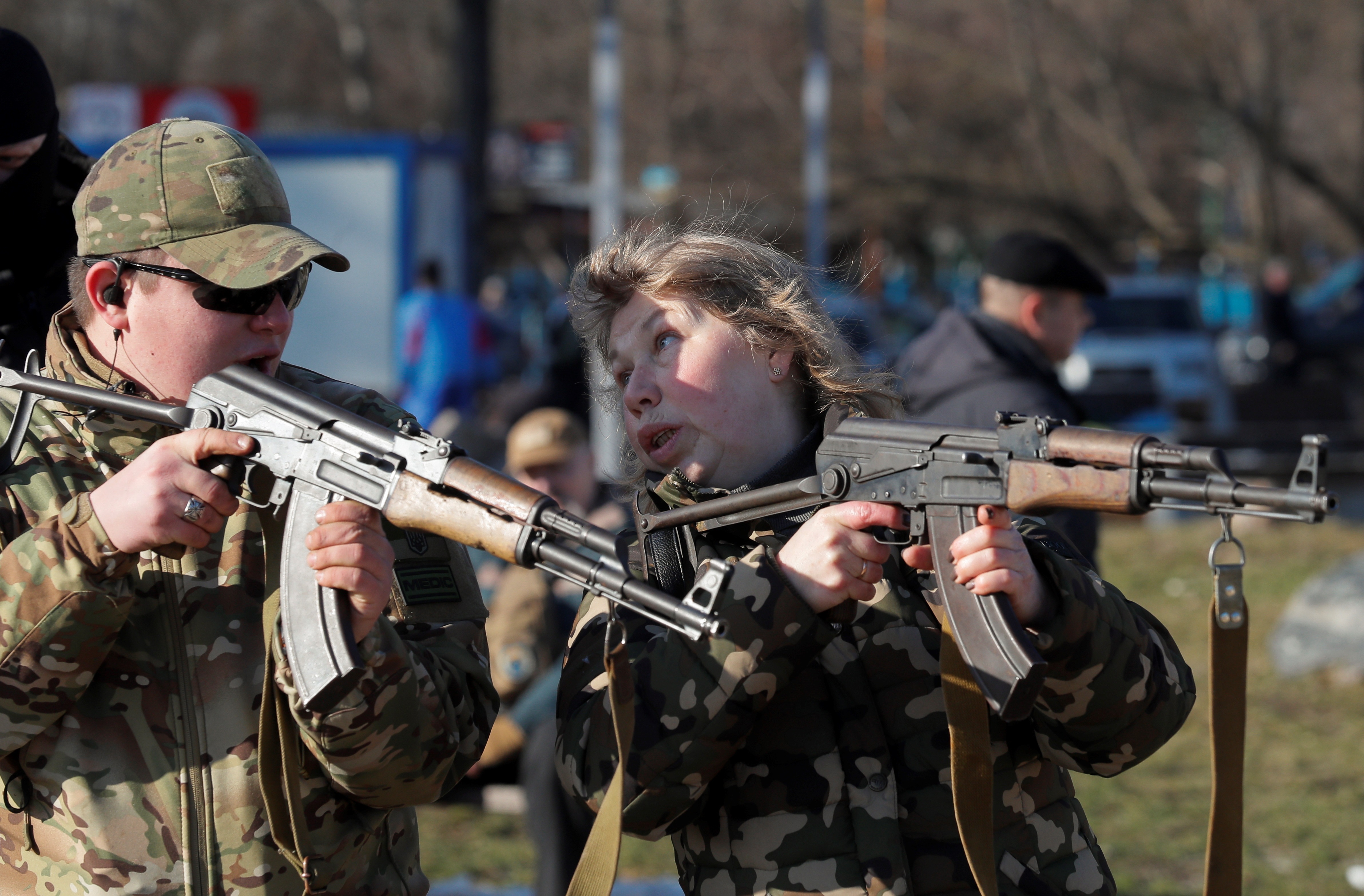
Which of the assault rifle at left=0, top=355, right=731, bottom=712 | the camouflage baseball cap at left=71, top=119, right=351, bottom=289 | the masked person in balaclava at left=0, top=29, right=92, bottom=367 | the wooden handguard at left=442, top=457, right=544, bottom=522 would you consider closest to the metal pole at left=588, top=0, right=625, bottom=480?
the masked person in balaclava at left=0, top=29, right=92, bottom=367

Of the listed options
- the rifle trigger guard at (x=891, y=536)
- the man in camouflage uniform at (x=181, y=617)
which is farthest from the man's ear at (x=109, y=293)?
the rifle trigger guard at (x=891, y=536)

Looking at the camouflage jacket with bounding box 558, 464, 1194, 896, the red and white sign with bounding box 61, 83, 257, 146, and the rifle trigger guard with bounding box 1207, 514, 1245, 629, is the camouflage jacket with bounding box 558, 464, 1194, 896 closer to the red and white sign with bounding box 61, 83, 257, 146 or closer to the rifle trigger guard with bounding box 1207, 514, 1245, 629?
the rifle trigger guard with bounding box 1207, 514, 1245, 629

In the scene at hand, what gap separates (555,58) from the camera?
34.6m

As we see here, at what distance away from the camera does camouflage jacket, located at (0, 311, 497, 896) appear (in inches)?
85.0

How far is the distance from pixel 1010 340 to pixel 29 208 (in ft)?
11.9

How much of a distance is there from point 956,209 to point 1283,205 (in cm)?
1285

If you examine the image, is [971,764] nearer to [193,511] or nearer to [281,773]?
[281,773]

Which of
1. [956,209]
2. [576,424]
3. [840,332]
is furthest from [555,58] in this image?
[840,332]

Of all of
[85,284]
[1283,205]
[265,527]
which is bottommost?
[265,527]

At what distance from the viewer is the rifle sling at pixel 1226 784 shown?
8.07ft

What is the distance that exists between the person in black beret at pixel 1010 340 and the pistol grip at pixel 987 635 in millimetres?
2923

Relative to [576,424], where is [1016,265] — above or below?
above

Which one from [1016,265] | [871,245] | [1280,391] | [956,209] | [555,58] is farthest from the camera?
[555,58]

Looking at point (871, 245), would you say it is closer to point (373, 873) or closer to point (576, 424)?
point (576, 424)
